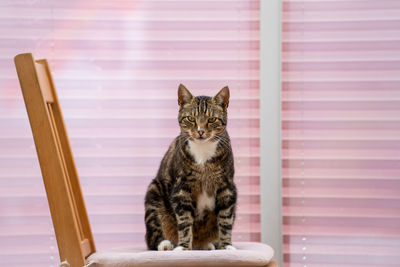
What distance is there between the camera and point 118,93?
212 cm

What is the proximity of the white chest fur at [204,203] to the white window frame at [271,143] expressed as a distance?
524 mm

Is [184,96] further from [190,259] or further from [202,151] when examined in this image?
[190,259]

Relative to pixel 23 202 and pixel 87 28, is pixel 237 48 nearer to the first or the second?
pixel 87 28

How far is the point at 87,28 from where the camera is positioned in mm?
2109

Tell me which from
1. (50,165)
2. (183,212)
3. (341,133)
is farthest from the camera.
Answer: (341,133)

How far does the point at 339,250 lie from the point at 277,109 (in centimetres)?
63

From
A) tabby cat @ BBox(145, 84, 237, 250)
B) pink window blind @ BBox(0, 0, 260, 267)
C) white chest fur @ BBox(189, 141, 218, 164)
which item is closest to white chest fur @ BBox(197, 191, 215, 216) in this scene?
tabby cat @ BBox(145, 84, 237, 250)

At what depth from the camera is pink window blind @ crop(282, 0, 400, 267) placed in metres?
2.04

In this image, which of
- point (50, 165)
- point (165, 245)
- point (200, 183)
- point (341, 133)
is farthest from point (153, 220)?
point (341, 133)

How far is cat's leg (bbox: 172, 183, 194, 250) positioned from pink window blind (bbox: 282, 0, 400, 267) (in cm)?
65

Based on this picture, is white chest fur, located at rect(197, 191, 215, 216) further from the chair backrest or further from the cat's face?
the chair backrest

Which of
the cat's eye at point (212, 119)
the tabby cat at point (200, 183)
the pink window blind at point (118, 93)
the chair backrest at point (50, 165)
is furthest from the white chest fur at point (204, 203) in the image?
the pink window blind at point (118, 93)

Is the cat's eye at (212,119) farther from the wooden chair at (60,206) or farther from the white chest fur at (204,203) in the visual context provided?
the wooden chair at (60,206)

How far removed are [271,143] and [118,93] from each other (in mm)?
662
